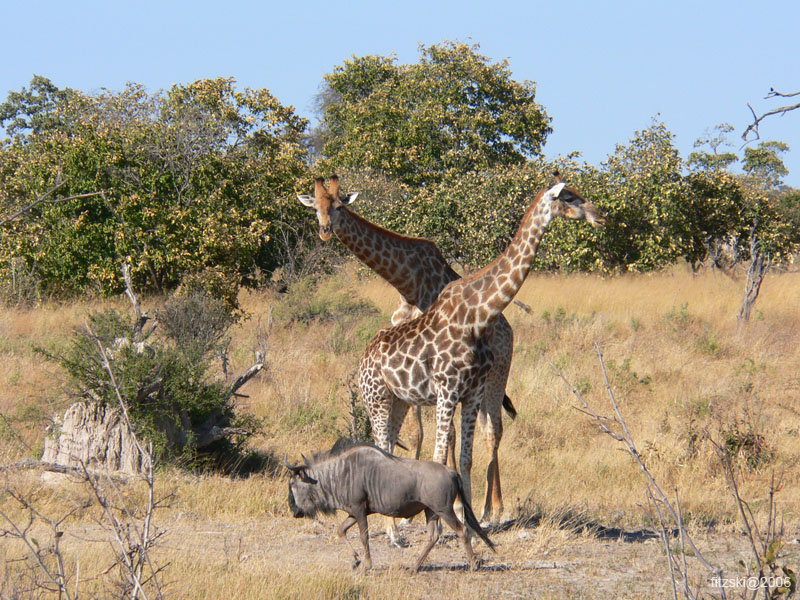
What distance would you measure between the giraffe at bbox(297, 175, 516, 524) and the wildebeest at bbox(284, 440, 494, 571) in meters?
1.66

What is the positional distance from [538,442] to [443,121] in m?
20.2

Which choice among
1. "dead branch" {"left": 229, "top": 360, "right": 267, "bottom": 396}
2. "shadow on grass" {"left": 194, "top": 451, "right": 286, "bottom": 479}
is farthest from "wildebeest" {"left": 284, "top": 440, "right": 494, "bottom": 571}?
"shadow on grass" {"left": 194, "top": 451, "right": 286, "bottom": 479}

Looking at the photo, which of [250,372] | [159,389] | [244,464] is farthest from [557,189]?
[244,464]

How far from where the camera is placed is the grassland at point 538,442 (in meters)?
6.18

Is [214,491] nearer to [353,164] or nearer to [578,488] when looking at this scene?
[578,488]

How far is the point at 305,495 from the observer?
6.04m

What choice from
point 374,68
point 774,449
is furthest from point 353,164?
point 774,449

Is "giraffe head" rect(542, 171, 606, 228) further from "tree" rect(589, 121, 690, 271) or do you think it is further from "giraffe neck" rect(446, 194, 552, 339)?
"tree" rect(589, 121, 690, 271)

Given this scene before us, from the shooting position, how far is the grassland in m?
6.18

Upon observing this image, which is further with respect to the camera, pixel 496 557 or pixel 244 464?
pixel 244 464

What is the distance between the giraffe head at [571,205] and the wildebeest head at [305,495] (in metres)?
2.53

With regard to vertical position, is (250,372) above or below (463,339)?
below

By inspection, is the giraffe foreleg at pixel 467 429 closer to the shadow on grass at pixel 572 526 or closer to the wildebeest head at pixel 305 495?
the shadow on grass at pixel 572 526

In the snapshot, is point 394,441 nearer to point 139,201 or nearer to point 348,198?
point 348,198
